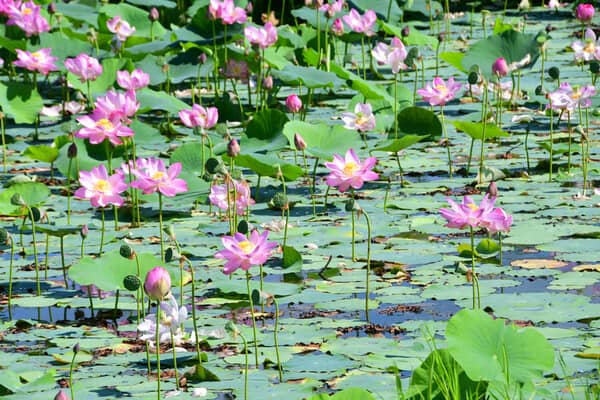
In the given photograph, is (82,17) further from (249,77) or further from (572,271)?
(572,271)

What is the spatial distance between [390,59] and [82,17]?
10.4ft

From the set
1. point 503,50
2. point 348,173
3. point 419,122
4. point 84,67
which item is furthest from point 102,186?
point 503,50

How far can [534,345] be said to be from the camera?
232 cm

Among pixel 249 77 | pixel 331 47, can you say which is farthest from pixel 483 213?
pixel 331 47

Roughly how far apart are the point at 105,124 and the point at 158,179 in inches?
24.0

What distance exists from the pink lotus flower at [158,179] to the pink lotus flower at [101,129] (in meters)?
0.52

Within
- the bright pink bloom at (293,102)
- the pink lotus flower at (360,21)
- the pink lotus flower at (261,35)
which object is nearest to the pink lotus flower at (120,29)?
the pink lotus flower at (261,35)

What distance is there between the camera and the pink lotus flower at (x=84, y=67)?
5.16 metres

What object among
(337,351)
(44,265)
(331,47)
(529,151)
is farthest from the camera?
(331,47)

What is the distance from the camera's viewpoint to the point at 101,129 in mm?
3793

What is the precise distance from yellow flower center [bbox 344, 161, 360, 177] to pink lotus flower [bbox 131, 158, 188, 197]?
44cm

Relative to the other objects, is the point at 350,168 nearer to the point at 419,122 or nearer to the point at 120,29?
the point at 419,122

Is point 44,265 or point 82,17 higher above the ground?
point 82,17

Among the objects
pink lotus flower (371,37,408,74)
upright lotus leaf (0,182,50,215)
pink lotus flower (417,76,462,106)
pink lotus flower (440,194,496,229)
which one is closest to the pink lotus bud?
pink lotus flower (417,76,462,106)
